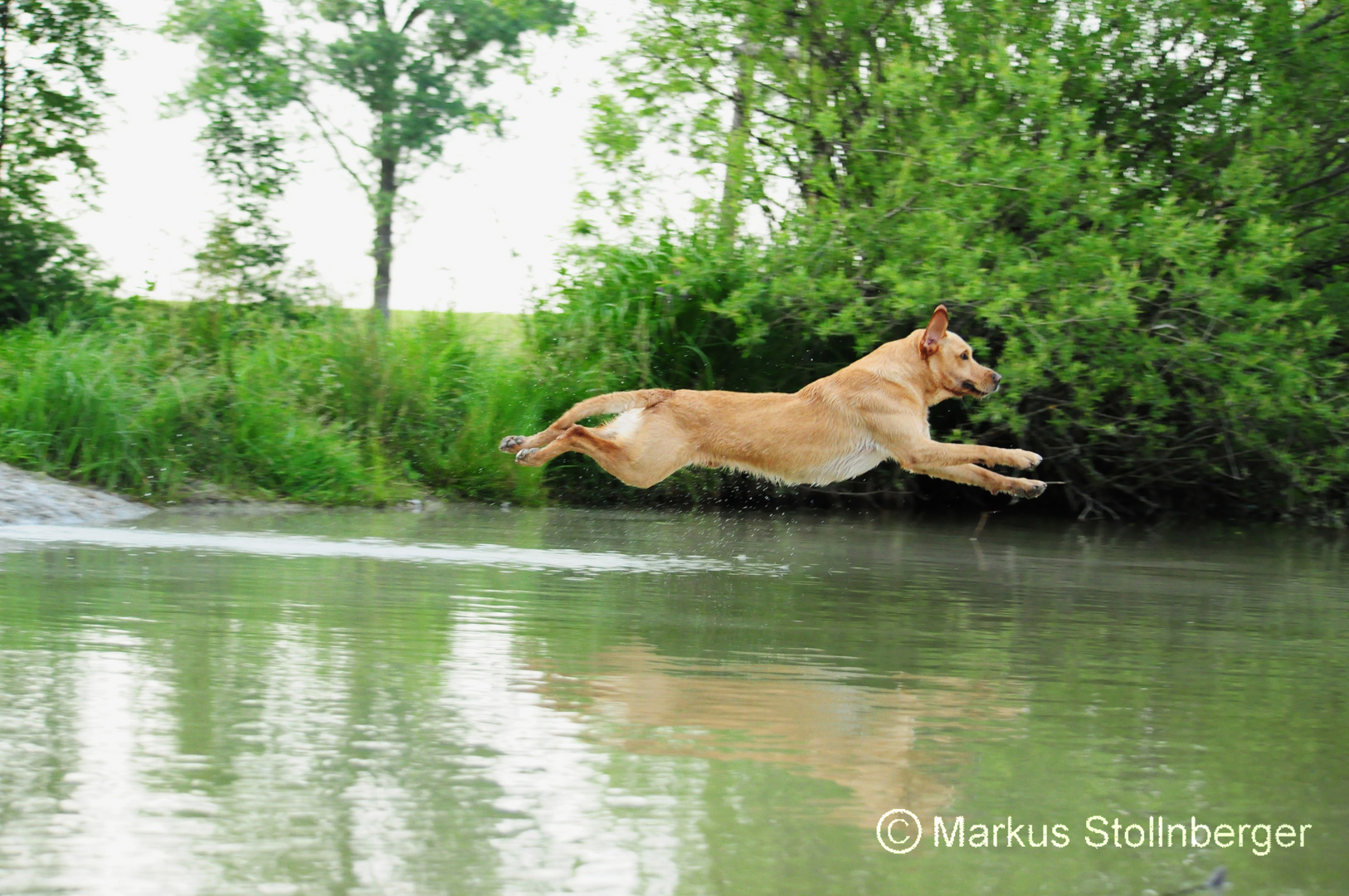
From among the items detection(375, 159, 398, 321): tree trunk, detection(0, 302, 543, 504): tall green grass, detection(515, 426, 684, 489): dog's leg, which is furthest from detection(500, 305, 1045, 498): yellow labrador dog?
detection(375, 159, 398, 321): tree trunk

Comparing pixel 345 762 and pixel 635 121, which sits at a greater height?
pixel 635 121

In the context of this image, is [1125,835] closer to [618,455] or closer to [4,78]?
[618,455]

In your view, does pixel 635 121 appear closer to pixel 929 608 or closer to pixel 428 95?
pixel 929 608

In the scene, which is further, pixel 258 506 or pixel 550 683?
pixel 258 506

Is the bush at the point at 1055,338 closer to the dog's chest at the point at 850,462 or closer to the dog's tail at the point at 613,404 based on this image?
the dog's chest at the point at 850,462

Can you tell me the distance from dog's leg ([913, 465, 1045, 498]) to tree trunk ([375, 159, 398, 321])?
56.6 ft

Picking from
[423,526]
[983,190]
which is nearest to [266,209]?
[423,526]

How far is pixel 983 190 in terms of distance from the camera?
395 inches

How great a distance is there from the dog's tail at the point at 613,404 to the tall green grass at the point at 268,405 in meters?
3.36

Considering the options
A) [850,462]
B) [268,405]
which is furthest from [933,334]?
[268,405]

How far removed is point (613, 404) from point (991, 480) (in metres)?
2.28

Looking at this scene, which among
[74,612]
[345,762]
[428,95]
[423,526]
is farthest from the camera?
[428,95]

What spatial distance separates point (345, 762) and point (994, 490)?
5.38 meters

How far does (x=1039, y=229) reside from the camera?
10.5m
